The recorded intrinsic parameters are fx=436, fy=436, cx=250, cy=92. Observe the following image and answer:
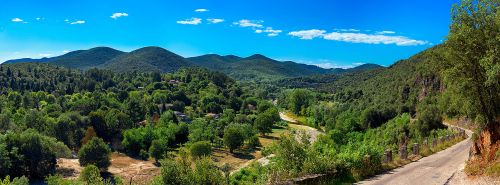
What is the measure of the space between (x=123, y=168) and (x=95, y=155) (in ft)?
19.7

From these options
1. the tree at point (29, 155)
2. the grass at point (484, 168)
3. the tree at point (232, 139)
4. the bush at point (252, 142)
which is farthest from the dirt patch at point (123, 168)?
the grass at point (484, 168)

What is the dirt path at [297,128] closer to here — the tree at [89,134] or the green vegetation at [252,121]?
the green vegetation at [252,121]

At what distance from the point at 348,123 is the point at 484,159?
7543 cm

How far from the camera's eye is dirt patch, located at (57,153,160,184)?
2719 inches

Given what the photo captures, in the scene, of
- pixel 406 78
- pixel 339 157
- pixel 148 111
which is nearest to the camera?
pixel 339 157

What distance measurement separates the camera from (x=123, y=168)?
76062 mm

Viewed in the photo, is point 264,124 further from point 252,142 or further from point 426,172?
point 426,172

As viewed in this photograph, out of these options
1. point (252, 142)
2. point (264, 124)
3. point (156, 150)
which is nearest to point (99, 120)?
point (156, 150)

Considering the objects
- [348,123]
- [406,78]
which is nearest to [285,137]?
[348,123]

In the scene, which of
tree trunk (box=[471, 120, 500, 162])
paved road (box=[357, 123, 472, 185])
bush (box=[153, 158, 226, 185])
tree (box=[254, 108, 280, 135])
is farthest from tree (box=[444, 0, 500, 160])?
tree (box=[254, 108, 280, 135])

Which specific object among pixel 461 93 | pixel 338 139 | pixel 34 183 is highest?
pixel 461 93

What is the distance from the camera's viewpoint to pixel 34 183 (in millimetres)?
66188

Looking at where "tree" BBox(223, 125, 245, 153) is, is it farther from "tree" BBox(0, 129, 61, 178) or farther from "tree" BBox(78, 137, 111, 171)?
"tree" BBox(0, 129, 61, 178)

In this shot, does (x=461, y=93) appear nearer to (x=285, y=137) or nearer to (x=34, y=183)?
(x=285, y=137)
